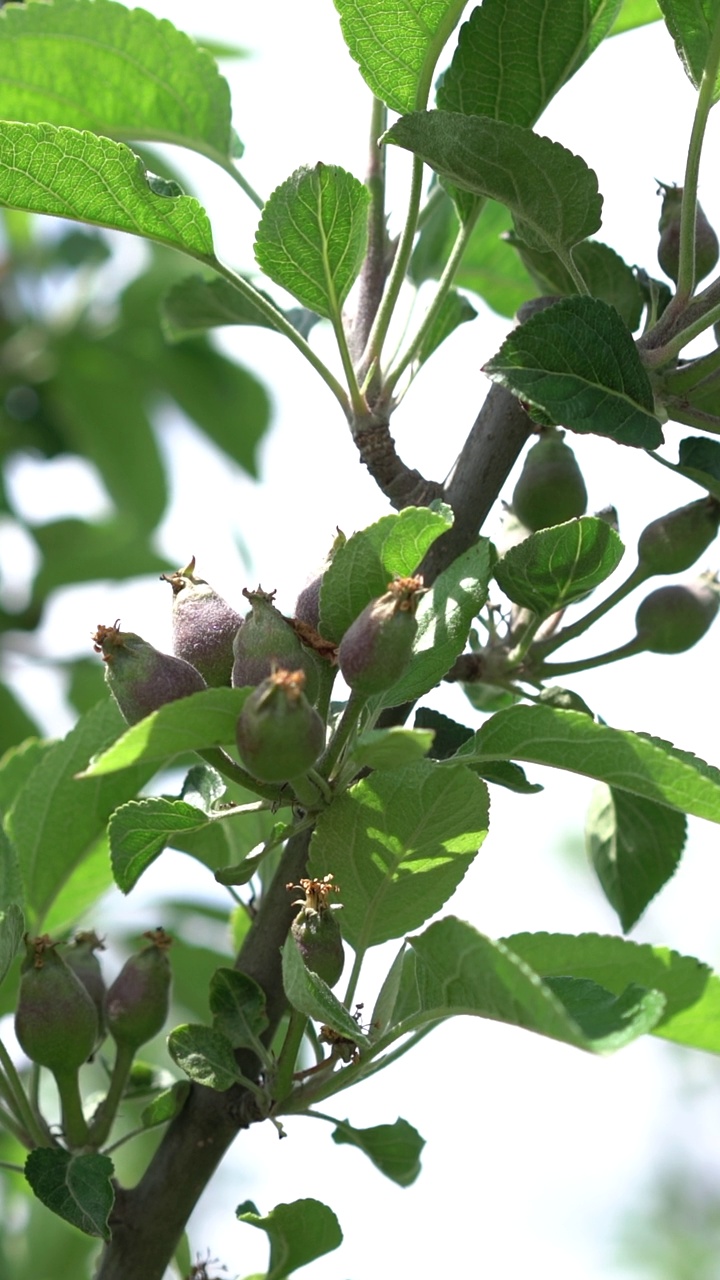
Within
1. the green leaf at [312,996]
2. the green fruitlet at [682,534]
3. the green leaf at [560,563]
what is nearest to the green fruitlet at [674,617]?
the green fruitlet at [682,534]

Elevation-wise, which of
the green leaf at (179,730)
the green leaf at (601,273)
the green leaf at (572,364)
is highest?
the green leaf at (601,273)

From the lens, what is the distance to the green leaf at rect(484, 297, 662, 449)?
54.6 inches

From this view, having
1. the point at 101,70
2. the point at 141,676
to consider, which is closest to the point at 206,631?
the point at 141,676

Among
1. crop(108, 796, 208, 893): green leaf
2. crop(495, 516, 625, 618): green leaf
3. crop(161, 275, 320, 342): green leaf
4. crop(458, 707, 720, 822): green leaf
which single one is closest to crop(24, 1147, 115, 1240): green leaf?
crop(108, 796, 208, 893): green leaf

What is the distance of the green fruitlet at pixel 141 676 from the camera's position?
4.24ft

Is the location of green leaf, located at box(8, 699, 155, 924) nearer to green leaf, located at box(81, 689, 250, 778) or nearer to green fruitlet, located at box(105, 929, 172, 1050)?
green fruitlet, located at box(105, 929, 172, 1050)

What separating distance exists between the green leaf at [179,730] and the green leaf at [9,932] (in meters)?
0.41

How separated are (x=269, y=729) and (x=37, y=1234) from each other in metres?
Answer: 2.55

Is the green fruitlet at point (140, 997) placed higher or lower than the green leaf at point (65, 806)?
lower

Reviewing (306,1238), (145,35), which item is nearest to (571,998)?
(306,1238)

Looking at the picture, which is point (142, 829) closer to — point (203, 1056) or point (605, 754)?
point (203, 1056)

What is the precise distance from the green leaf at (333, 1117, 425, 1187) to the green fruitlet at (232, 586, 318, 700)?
0.61m

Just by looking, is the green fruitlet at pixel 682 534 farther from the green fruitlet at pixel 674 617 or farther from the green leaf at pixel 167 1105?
the green leaf at pixel 167 1105

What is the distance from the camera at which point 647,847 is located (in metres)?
1.89
